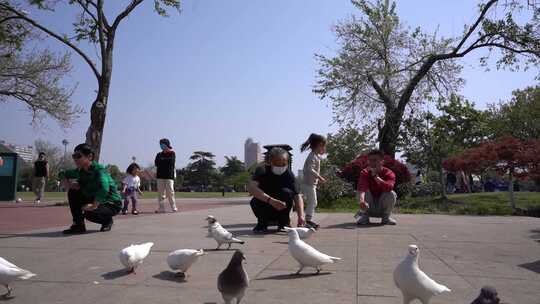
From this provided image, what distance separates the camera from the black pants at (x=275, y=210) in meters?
7.15

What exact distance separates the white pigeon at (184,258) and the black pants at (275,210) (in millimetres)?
3202

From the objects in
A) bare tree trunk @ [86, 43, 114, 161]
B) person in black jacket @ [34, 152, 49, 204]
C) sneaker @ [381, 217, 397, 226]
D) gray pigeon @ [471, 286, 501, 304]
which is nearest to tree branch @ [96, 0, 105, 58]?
bare tree trunk @ [86, 43, 114, 161]

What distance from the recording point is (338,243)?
20.1ft

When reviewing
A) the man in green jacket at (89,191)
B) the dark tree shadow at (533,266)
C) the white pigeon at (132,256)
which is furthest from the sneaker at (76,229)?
the dark tree shadow at (533,266)

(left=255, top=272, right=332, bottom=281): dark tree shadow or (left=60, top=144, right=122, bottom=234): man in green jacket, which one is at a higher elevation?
(left=60, top=144, right=122, bottom=234): man in green jacket

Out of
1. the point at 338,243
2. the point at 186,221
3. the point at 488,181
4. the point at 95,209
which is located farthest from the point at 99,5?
the point at 488,181

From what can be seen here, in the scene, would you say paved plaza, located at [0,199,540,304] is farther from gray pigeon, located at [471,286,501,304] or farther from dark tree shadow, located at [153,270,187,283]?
gray pigeon, located at [471,286,501,304]

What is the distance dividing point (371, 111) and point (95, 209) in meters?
17.5

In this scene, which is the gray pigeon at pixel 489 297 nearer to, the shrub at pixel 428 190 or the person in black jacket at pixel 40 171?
the person in black jacket at pixel 40 171

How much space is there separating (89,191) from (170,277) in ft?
11.4

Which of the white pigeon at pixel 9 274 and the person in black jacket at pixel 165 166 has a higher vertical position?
the person in black jacket at pixel 165 166

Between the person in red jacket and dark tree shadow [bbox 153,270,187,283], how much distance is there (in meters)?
4.26

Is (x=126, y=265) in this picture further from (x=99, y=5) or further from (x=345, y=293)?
(x=99, y=5)

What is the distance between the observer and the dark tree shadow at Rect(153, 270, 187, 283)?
13.3ft
